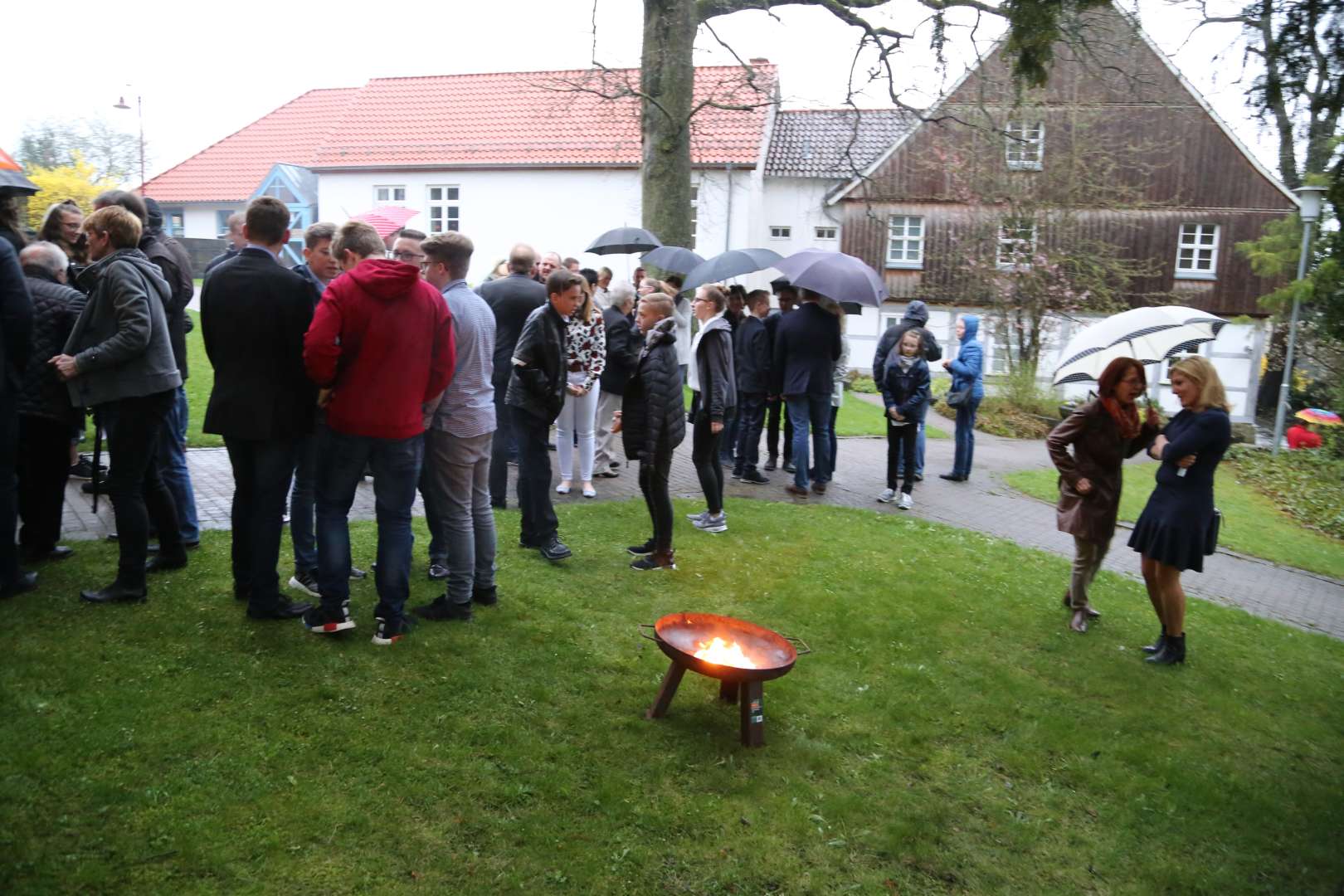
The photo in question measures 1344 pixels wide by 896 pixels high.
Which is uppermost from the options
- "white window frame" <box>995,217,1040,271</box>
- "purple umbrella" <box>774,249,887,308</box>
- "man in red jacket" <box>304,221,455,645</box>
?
"white window frame" <box>995,217,1040,271</box>

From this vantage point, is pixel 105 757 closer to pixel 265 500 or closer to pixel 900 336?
pixel 265 500

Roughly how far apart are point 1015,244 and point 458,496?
22.3 m

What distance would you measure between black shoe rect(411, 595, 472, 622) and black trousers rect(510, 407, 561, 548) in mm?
1507

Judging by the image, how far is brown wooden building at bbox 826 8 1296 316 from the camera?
25188 mm

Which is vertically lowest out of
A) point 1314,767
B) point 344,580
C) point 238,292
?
point 1314,767

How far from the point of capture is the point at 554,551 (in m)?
7.40

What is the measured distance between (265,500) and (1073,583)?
215 inches

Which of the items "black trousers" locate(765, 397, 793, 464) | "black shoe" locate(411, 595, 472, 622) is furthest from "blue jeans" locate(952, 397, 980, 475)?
"black shoe" locate(411, 595, 472, 622)

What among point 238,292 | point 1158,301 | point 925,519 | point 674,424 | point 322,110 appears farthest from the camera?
point 322,110

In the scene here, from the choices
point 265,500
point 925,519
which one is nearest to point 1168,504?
point 925,519

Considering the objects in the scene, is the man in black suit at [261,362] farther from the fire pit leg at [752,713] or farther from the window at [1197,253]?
the window at [1197,253]

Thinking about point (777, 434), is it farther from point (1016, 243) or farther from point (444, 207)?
point (444, 207)

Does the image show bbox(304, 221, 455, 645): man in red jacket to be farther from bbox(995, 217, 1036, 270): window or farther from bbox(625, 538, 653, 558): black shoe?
bbox(995, 217, 1036, 270): window

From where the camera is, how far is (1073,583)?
730cm
